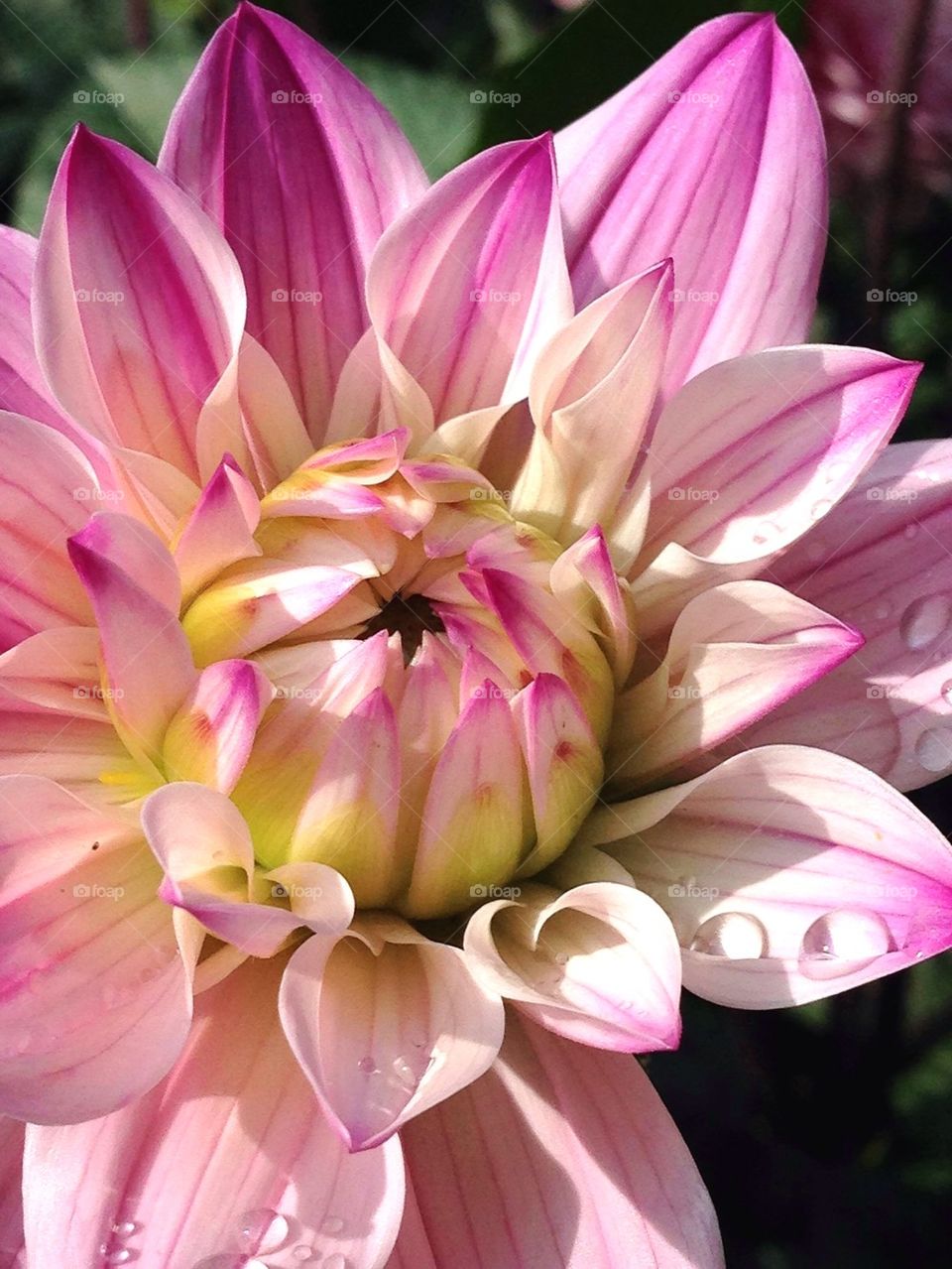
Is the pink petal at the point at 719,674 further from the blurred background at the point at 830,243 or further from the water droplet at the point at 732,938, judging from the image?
the blurred background at the point at 830,243

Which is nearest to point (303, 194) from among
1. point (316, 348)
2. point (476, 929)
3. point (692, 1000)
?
point (316, 348)

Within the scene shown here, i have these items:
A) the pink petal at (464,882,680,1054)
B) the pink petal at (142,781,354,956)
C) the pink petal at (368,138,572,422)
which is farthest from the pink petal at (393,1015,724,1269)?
the pink petal at (368,138,572,422)

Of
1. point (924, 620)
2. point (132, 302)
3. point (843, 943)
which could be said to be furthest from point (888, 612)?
point (132, 302)

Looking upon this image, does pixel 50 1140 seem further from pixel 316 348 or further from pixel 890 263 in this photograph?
pixel 890 263

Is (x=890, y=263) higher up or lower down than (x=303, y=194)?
lower down

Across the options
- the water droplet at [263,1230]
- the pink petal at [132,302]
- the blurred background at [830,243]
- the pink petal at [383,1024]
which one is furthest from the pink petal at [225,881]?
the blurred background at [830,243]

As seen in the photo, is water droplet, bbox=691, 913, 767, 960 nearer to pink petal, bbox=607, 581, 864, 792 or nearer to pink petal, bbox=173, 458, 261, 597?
pink petal, bbox=607, 581, 864, 792
